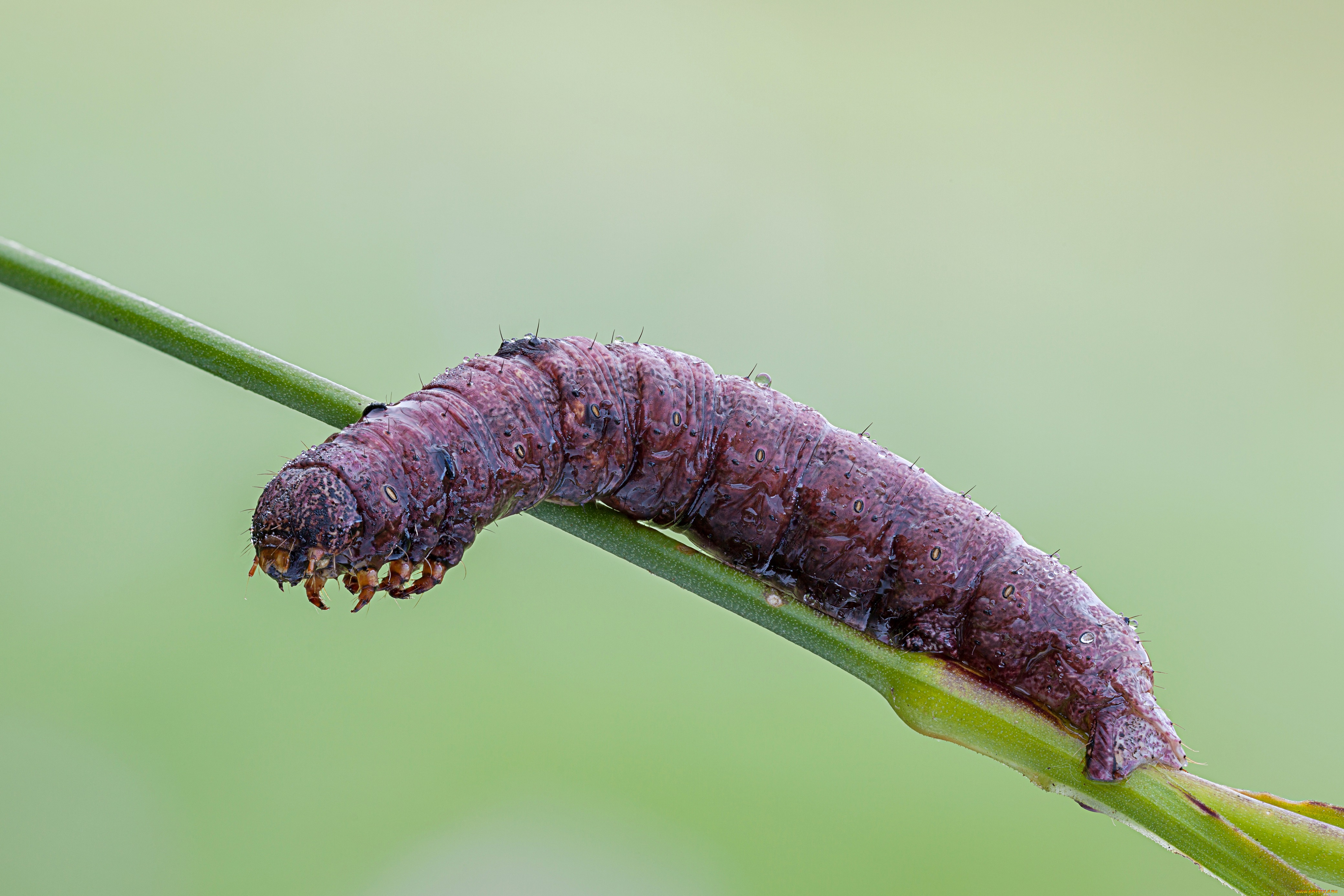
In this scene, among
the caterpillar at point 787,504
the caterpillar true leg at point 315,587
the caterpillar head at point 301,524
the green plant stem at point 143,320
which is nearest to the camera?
the green plant stem at point 143,320

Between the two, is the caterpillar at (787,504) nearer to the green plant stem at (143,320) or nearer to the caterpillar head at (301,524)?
the caterpillar head at (301,524)

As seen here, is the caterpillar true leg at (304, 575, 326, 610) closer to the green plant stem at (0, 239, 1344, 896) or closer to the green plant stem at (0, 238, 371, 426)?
the green plant stem at (0, 239, 1344, 896)

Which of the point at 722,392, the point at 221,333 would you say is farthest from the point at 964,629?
the point at 221,333

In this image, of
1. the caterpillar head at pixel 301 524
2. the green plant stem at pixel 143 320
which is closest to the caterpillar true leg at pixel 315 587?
the caterpillar head at pixel 301 524

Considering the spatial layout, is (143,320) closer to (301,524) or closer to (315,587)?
(301,524)

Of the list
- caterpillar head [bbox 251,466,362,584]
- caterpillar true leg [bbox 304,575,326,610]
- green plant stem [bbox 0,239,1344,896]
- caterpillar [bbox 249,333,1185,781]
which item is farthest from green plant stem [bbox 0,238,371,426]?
caterpillar [bbox 249,333,1185,781]

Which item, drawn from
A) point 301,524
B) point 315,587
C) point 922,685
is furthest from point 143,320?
point 922,685
